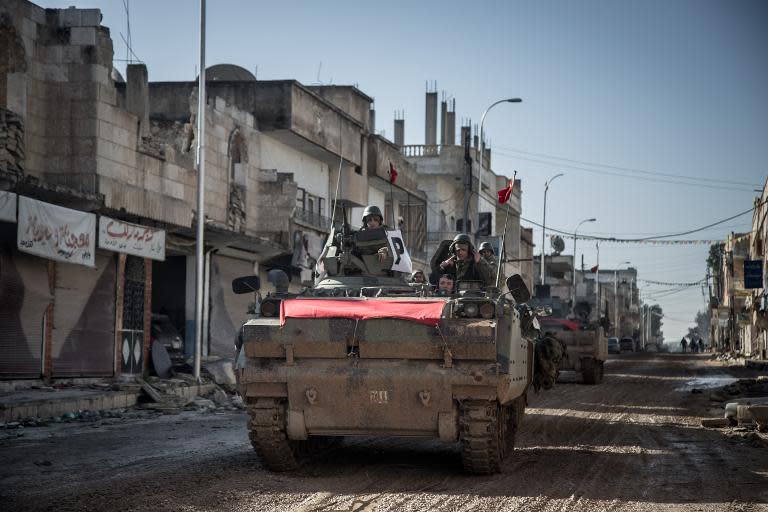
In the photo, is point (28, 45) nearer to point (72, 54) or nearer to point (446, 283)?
point (72, 54)

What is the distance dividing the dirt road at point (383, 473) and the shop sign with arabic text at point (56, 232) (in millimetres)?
3543

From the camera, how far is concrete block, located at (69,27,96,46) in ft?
69.3

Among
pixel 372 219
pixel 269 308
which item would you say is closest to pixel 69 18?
pixel 372 219

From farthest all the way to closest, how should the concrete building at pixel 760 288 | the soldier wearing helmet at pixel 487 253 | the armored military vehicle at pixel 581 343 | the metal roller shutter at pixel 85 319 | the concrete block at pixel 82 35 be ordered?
the concrete building at pixel 760 288
the armored military vehicle at pixel 581 343
the concrete block at pixel 82 35
the metal roller shutter at pixel 85 319
the soldier wearing helmet at pixel 487 253

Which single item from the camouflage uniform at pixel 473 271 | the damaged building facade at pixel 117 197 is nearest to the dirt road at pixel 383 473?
the camouflage uniform at pixel 473 271

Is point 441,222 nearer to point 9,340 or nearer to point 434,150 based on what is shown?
point 434,150

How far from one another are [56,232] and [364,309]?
10126 mm

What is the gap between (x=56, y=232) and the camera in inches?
711

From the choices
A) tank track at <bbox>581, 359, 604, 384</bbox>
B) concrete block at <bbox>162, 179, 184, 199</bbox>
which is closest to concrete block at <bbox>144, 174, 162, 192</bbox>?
concrete block at <bbox>162, 179, 184, 199</bbox>

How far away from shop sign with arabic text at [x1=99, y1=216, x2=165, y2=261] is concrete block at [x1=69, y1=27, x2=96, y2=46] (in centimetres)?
358

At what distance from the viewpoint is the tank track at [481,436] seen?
907 cm

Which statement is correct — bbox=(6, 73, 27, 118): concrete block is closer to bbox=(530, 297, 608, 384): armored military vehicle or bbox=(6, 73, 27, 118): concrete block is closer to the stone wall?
the stone wall

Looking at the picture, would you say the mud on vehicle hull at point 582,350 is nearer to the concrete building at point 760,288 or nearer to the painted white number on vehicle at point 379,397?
the concrete building at point 760,288

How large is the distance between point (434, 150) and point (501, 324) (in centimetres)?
4607
